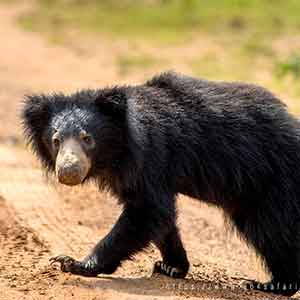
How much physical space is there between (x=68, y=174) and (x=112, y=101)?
0.59m

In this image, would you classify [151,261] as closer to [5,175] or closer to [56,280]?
[56,280]

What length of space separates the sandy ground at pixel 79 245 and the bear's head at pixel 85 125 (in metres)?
0.68

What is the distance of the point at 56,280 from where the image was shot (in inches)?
230

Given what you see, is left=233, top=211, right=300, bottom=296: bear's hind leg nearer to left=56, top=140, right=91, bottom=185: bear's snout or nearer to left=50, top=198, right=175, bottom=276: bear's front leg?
left=50, top=198, right=175, bottom=276: bear's front leg

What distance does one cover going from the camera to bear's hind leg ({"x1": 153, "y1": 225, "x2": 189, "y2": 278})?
643 centimetres

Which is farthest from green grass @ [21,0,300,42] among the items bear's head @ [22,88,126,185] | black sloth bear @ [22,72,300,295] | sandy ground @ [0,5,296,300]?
bear's head @ [22,88,126,185]

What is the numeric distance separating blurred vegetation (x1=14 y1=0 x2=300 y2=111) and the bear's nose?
8.47 m

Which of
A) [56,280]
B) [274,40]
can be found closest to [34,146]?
[56,280]

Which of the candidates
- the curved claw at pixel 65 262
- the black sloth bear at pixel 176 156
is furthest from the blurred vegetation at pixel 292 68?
the curved claw at pixel 65 262

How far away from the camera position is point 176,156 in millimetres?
6148

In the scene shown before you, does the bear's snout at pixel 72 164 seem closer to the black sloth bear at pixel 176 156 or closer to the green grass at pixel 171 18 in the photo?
the black sloth bear at pixel 176 156

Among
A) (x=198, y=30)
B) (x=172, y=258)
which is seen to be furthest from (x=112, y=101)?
(x=198, y=30)

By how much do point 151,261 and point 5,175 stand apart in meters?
2.74

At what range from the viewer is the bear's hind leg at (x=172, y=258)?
253 inches
